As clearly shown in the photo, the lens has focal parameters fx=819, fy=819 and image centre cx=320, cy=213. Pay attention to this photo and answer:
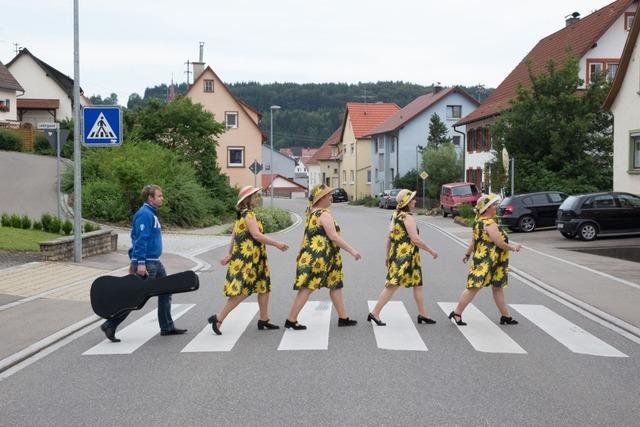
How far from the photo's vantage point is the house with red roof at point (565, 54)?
41438 millimetres

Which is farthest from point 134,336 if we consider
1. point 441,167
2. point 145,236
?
point 441,167

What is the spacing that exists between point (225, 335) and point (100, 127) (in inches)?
289

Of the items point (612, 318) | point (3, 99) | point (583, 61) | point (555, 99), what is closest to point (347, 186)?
point (3, 99)

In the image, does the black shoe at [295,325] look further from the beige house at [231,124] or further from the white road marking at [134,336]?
the beige house at [231,124]

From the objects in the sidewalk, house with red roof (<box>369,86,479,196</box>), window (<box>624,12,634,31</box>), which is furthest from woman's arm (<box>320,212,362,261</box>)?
house with red roof (<box>369,86,479,196</box>)

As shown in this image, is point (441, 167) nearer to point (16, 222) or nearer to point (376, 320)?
point (16, 222)

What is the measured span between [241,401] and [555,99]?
29103 mm

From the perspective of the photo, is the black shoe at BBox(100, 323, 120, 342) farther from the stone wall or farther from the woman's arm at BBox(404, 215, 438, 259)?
the stone wall

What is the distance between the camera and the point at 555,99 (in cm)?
3275

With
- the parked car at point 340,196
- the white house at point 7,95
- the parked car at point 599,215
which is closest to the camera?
the parked car at point 599,215

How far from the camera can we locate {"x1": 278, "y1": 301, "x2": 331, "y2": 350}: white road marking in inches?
325

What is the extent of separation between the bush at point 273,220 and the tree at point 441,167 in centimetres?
2104

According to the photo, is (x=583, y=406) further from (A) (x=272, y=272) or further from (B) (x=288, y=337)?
(A) (x=272, y=272)

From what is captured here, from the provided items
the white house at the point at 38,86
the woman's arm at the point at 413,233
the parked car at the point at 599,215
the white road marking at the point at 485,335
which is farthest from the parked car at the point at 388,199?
the woman's arm at the point at 413,233
